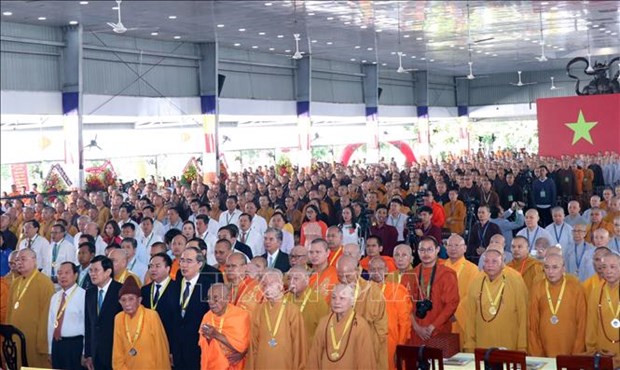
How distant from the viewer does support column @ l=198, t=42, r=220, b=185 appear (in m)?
29.6

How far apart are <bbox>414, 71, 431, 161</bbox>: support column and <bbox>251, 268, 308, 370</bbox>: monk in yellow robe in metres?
41.0

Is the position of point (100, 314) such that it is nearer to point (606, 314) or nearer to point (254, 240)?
point (606, 314)

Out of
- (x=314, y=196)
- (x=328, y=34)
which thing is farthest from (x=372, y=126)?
(x=314, y=196)

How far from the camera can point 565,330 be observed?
826 centimetres

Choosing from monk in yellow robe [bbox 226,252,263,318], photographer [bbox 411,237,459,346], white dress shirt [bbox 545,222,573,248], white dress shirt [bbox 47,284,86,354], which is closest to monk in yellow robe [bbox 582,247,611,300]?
photographer [bbox 411,237,459,346]

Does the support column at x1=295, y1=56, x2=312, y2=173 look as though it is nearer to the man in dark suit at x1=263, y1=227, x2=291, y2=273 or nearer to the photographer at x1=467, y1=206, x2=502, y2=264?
the photographer at x1=467, y1=206, x2=502, y2=264

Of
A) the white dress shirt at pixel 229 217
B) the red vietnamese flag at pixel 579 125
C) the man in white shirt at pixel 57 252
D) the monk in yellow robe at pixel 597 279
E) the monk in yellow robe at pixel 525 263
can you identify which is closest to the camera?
the monk in yellow robe at pixel 597 279

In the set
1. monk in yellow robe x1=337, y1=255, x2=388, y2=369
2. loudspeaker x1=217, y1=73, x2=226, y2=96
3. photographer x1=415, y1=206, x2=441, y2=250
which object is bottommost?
monk in yellow robe x1=337, y1=255, x2=388, y2=369

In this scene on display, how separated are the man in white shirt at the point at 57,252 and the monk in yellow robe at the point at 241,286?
4.29 m

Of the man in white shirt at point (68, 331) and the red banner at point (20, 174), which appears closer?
the man in white shirt at point (68, 331)

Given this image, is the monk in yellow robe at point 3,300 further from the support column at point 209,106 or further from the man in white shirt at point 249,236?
the support column at point 209,106

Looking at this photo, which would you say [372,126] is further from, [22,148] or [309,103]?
[22,148]

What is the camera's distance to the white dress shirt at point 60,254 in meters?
12.4

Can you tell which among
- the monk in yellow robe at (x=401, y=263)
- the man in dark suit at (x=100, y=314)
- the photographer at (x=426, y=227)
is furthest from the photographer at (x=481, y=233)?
the man in dark suit at (x=100, y=314)
